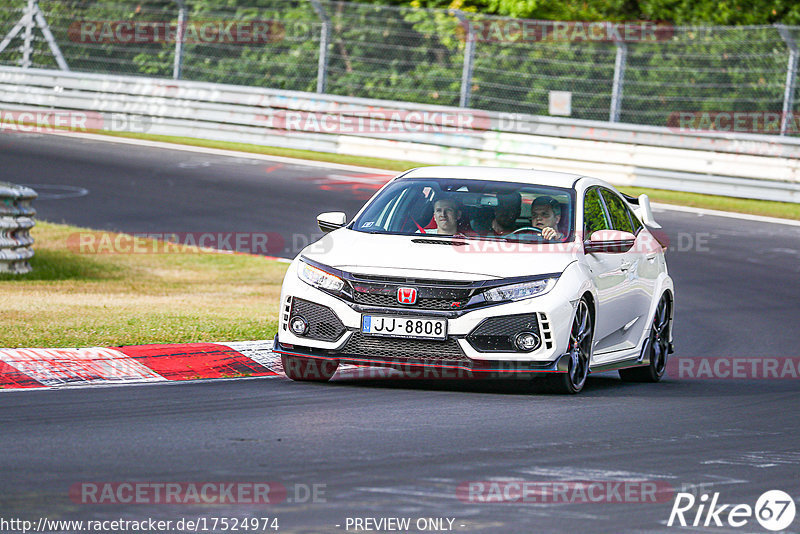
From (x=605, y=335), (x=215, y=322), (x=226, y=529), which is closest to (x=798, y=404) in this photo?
(x=605, y=335)

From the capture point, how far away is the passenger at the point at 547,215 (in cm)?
968

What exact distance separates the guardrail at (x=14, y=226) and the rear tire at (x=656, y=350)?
22.5ft

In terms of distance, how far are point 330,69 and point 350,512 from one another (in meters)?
21.3

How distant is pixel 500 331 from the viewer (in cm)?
873

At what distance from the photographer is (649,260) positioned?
10875 millimetres

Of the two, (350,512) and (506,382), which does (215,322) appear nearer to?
(506,382)
